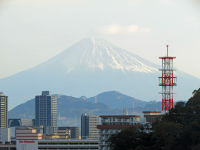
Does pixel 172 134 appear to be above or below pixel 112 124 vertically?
above

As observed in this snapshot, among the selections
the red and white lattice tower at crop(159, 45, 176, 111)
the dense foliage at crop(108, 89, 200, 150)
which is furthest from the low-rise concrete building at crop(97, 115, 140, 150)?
the dense foliage at crop(108, 89, 200, 150)

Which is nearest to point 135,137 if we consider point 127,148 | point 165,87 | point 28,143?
point 127,148

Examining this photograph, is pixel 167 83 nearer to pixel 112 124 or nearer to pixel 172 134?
pixel 112 124

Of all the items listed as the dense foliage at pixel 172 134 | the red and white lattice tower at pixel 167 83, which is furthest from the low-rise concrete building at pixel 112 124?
the dense foliage at pixel 172 134

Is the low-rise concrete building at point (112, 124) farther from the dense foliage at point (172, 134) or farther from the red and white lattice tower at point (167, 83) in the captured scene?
the dense foliage at point (172, 134)

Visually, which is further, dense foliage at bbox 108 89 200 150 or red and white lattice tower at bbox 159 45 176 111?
red and white lattice tower at bbox 159 45 176 111

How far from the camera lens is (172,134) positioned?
66750mm

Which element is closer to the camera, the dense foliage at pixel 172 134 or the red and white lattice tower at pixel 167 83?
the dense foliage at pixel 172 134

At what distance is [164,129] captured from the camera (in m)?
67.8

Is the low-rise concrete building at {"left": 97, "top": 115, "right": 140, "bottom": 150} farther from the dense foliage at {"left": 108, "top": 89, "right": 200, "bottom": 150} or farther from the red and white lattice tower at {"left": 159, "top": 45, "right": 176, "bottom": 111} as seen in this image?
the dense foliage at {"left": 108, "top": 89, "right": 200, "bottom": 150}

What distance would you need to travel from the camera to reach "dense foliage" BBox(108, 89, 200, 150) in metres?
63.2

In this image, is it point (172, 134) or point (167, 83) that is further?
A: point (167, 83)

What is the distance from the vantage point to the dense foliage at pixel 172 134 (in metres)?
63.2

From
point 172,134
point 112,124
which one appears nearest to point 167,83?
point 112,124
